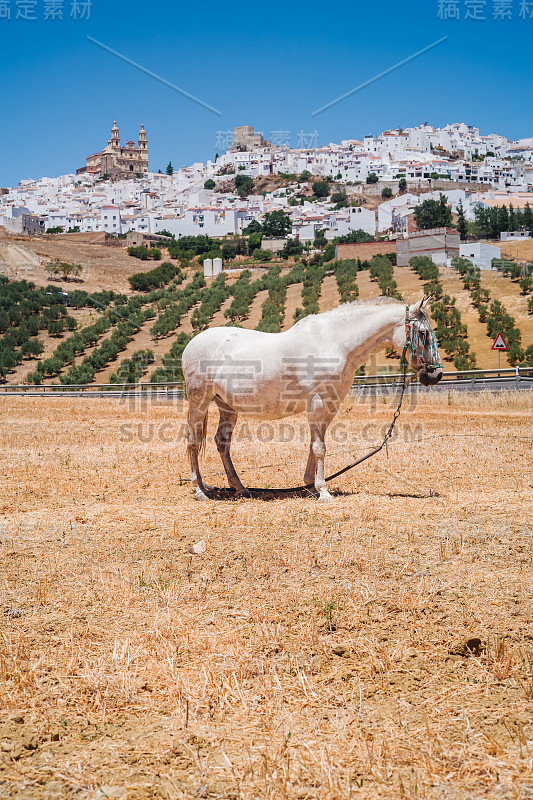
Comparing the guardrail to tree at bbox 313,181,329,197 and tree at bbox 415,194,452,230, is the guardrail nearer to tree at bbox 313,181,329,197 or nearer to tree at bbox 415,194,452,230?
tree at bbox 415,194,452,230

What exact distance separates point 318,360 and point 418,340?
132cm

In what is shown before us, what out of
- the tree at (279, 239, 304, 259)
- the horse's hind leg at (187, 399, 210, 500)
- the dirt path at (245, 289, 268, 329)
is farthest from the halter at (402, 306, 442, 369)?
the tree at (279, 239, 304, 259)

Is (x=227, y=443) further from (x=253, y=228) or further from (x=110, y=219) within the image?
(x=110, y=219)

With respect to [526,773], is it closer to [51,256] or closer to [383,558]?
[383,558]

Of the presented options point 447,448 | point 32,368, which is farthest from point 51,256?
point 447,448

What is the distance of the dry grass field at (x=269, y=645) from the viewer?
3.15 meters

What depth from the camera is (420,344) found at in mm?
8609

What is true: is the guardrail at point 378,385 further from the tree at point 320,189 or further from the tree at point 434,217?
the tree at point 320,189

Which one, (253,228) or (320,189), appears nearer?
(253,228)

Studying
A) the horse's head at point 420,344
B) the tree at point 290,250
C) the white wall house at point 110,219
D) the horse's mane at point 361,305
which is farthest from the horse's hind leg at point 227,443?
the white wall house at point 110,219

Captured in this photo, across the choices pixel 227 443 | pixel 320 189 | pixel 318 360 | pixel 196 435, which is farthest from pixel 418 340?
pixel 320 189

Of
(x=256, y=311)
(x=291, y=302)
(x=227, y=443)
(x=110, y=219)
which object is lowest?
(x=227, y=443)

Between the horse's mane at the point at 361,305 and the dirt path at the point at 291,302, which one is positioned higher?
the dirt path at the point at 291,302

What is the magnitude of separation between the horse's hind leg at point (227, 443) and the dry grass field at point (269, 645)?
0.66 meters
